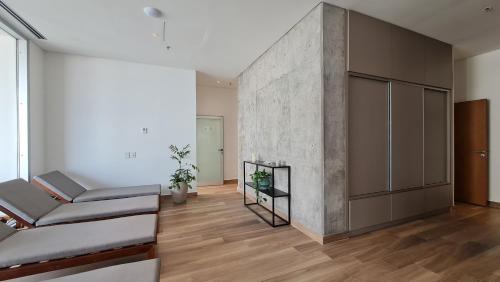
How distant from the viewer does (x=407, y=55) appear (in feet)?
10.4

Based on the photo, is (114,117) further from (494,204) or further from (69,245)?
(494,204)

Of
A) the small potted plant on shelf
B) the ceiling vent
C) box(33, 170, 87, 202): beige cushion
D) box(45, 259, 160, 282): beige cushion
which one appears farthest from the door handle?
the ceiling vent

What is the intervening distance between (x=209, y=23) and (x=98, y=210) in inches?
115

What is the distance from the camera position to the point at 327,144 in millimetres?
2656

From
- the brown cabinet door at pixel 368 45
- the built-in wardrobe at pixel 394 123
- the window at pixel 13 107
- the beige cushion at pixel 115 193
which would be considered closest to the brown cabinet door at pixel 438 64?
the built-in wardrobe at pixel 394 123

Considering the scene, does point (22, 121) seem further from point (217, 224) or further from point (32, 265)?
point (217, 224)

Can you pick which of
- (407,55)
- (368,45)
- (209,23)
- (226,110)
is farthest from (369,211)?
(226,110)

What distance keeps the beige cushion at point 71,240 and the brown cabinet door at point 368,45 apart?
311 centimetres

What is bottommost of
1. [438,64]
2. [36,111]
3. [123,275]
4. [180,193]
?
[180,193]

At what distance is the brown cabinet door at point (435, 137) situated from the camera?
136 inches

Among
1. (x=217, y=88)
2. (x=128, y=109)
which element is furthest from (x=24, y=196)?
(x=217, y=88)

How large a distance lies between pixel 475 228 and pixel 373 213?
1515 millimetres

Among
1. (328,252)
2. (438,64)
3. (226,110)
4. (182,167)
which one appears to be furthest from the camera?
(226,110)

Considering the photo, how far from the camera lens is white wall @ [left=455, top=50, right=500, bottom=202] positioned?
3855 millimetres
